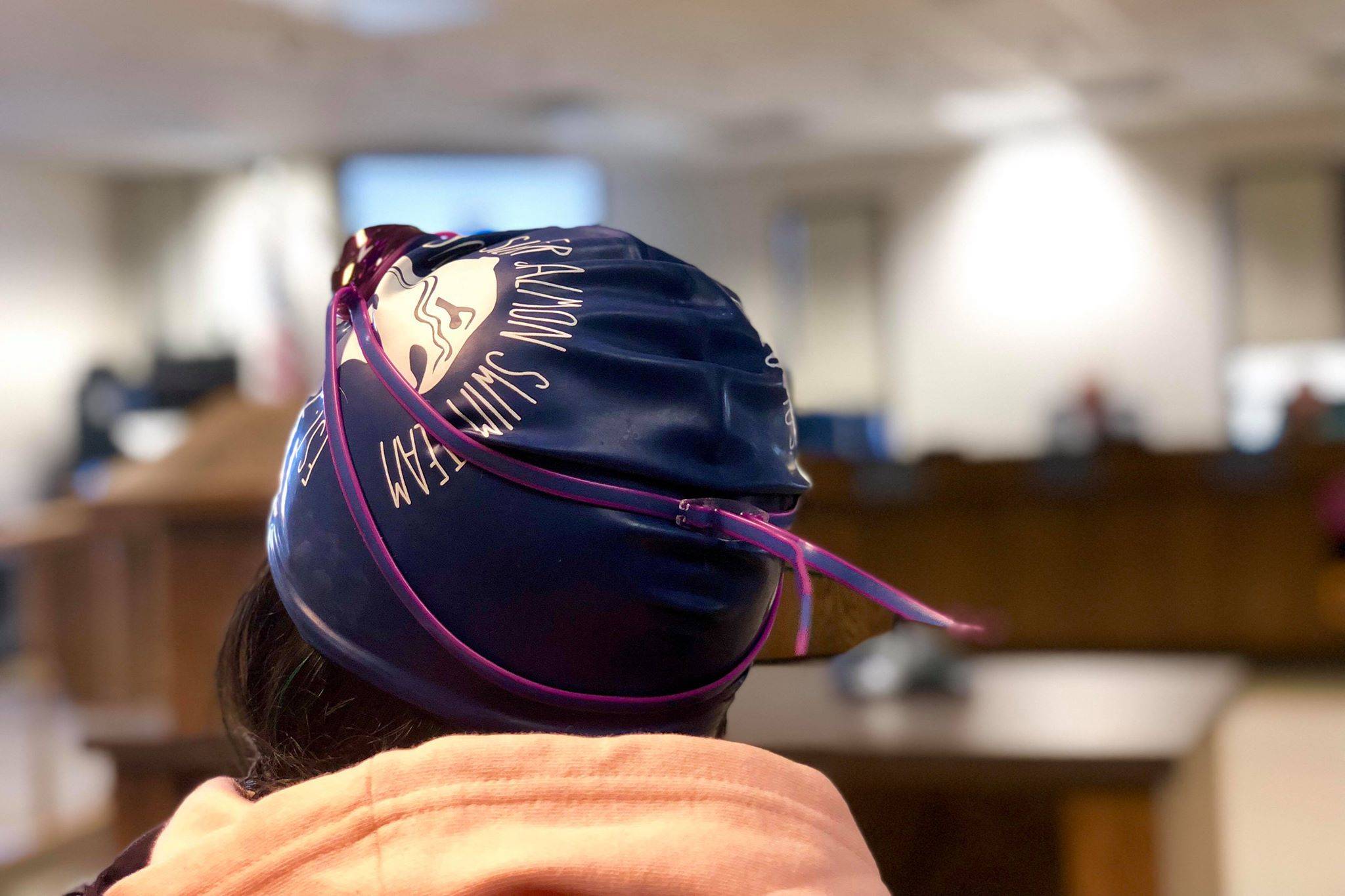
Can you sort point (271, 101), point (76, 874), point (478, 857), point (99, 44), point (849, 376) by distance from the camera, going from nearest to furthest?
point (478, 857)
point (76, 874)
point (99, 44)
point (271, 101)
point (849, 376)

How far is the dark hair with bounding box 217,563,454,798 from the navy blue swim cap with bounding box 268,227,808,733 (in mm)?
16

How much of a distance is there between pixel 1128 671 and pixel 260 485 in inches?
54.2

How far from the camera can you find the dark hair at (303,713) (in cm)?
54

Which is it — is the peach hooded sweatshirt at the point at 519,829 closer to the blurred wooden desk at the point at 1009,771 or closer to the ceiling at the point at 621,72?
the blurred wooden desk at the point at 1009,771

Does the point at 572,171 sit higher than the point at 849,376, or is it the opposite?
the point at 572,171

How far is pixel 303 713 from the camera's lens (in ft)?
1.79

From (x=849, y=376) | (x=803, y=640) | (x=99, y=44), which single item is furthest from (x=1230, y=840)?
(x=849, y=376)

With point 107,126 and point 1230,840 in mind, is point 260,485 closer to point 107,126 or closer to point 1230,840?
point 1230,840

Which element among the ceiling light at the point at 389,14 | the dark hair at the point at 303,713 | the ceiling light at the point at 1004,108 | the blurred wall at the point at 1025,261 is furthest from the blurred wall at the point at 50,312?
the dark hair at the point at 303,713

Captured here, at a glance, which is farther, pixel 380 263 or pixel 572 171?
pixel 572 171

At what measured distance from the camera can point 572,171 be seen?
9.12 m

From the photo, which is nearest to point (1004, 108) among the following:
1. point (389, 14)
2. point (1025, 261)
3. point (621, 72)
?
point (1025, 261)

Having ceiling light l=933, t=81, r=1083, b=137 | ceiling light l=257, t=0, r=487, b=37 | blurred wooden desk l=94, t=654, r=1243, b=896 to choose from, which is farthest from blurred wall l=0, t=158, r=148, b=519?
blurred wooden desk l=94, t=654, r=1243, b=896

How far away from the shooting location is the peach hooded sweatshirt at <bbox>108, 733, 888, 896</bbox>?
16.5 inches
